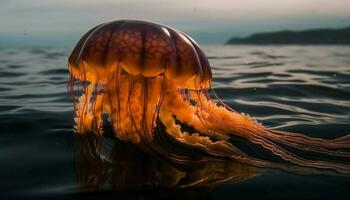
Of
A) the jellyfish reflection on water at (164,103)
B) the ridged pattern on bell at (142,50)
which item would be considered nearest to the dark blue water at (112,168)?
the jellyfish reflection on water at (164,103)

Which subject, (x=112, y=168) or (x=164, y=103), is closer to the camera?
(x=112, y=168)

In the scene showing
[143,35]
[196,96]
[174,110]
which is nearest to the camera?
[143,35]

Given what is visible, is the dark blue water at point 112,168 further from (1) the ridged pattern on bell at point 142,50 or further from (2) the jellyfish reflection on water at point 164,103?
(1) the ridged pattern on bell at point 142,50

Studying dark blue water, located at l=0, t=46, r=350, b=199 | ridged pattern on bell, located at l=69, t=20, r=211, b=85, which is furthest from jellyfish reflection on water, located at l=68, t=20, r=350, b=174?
dark blue water, located at l=0, t=46, r=350, b=199

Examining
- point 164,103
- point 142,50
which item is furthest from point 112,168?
point 142,50

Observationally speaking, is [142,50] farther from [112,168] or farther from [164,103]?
[112,168]

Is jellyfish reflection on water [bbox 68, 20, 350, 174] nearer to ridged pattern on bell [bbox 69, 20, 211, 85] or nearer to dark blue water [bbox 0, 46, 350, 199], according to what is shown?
ridged pattern on bell [bbox 69, 20, 211, 85]

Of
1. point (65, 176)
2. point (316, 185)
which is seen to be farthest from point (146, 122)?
point (316, 185)

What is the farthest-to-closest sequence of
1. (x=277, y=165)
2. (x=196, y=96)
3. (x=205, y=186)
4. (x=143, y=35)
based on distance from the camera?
(x=196, y=96)
(x=277, y=165)
(x=143, y=35)
(x=205, y=186)

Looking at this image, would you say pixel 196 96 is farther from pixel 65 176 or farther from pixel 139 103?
pixel 65 176
